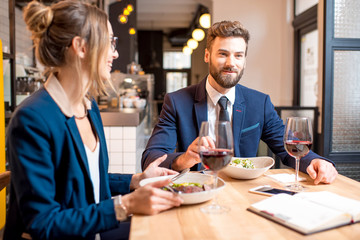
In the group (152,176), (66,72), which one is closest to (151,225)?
(152,176)

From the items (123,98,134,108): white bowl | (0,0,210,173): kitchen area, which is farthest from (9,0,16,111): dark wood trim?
(123,98,134,108): white bowl

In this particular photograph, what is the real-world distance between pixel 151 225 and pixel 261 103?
4.30 ft

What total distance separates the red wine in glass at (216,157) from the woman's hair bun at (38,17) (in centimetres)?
68

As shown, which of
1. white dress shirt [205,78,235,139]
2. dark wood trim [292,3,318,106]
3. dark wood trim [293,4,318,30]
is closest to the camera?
white dress shirt [205,78,235,139]

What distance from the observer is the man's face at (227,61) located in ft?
6.50

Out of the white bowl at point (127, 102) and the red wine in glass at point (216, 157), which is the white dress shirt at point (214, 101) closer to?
the red wine in glass at point (216, 157)

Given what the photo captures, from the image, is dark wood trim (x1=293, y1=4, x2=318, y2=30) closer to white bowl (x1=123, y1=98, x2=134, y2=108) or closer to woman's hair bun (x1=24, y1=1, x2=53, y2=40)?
white bowl (x1=123, y1=98, x2=134, y2=108)

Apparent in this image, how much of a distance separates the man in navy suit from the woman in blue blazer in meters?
0.62

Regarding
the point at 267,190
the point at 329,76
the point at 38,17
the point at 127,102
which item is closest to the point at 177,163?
the point at 267,190

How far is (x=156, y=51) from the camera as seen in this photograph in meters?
14.1

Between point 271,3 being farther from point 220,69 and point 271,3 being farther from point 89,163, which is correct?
point 89,163

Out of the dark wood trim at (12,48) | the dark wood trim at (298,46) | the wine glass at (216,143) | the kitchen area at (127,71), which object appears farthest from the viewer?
the dark wood trim at (298,46)

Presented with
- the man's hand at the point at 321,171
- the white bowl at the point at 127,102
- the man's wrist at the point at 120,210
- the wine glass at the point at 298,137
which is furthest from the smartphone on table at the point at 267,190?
the white bowl at the point at 127,102

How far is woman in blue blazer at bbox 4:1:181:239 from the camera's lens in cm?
99
